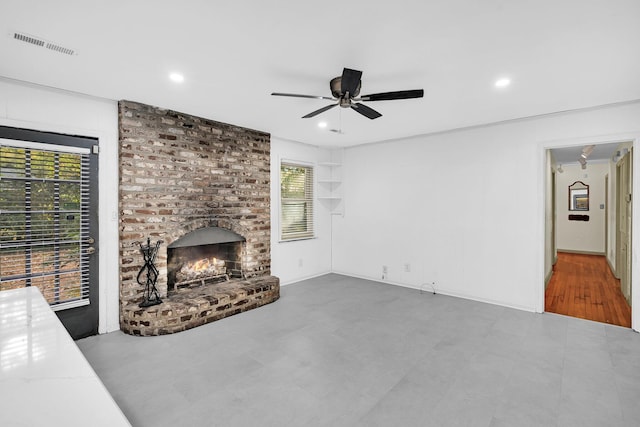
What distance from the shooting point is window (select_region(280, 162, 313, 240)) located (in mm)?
5695

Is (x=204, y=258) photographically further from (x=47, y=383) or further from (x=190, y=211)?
(x=47, y=383)

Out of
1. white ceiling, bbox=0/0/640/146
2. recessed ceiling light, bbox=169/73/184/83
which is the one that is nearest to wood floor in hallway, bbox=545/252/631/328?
white ceiling, bbox=0/0/640/146

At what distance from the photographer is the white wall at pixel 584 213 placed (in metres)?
8.52

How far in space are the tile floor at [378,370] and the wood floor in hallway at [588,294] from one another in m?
0.48

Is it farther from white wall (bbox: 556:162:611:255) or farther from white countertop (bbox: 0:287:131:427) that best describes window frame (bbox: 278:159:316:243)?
white wall (bbox: 556:162:611:255)

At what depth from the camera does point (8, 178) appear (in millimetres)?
2928

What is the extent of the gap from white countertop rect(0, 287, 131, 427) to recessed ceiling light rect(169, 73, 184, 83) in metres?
2.25

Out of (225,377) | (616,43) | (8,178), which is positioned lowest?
(225,377)

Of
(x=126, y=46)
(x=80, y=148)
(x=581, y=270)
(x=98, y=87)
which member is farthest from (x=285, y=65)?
(x=581, y=270)

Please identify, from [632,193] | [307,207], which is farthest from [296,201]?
[632,193]

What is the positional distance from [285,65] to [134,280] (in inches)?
113

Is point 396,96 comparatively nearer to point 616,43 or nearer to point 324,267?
point 616,43

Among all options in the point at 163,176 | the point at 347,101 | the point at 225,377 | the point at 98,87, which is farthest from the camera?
the point at 163,176

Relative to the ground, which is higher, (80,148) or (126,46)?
(126,46)
